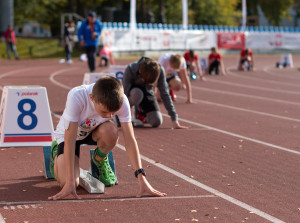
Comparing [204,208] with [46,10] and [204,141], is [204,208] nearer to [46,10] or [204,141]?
[204,141]

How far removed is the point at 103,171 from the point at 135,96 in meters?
4.48

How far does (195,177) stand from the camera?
7.86 meters

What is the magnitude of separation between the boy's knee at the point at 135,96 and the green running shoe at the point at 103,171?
438 cm

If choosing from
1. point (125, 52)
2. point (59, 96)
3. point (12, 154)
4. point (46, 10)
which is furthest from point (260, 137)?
point (46, 10)

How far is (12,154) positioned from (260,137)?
13.3 feet

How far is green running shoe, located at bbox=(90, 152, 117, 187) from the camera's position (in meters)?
7.27

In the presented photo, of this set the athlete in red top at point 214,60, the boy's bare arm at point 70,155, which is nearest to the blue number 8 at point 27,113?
the boy's bare arm at point 70,155

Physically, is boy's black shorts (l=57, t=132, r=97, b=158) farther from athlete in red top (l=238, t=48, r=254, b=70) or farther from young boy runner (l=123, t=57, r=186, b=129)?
athlete in red top (l=238, t=48, r=254, b=70)

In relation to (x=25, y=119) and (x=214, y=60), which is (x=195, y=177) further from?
(x=214, y=60)

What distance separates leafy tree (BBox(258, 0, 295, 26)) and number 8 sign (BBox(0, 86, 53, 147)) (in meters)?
71.0

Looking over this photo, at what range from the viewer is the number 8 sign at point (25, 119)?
31.8ft

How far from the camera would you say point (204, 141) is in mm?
10680

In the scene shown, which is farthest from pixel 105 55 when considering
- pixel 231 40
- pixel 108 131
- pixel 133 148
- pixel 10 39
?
pixel 133 148

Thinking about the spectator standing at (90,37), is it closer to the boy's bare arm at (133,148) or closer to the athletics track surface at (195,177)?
the athletics track surface at (195,177)
